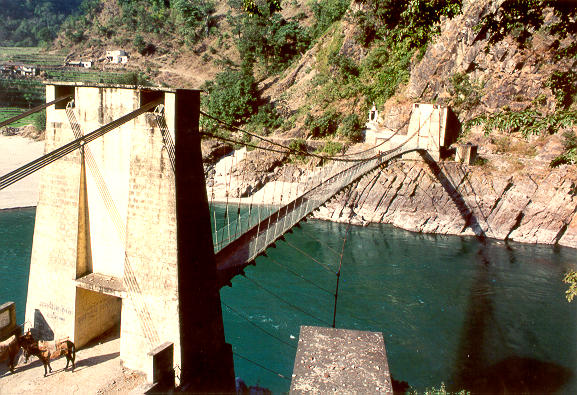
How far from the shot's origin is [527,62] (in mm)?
18438

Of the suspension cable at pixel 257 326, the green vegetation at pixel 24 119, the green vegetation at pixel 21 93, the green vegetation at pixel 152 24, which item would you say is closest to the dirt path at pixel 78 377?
the suspension cable at pixel 257 326

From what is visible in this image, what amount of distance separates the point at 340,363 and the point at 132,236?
326 cm

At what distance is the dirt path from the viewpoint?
5.69 meters

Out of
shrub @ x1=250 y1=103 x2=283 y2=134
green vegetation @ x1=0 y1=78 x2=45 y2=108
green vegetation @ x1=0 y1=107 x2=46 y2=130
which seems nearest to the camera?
shrub @ x1=250 y1=103 x2=283 y2=134

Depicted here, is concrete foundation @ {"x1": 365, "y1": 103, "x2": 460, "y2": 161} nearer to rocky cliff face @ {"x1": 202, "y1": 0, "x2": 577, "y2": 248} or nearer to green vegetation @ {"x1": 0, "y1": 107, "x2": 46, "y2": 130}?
rocky cliff face @ {"x1": 202, "y1": 0, "x2": 577, "y2": 248}

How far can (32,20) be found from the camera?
61.0m

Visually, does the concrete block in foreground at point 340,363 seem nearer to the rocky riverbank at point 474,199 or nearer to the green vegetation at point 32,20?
the rocky riverbank at point 474,199

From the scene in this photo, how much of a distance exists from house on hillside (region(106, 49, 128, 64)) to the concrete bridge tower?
3635cm

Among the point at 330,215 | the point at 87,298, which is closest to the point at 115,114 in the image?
the point at 87,298

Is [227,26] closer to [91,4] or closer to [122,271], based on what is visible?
[91,4]

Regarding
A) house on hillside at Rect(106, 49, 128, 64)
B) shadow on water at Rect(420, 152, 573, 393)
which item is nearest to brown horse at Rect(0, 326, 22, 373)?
shadow on water at Rect(420, 152, 573, 393)

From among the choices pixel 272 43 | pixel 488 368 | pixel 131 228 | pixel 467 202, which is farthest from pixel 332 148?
pixel 131 228

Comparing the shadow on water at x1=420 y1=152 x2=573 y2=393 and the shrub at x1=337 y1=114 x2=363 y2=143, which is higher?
the shrub at x1=337 y1=114 x2=363 y2=143

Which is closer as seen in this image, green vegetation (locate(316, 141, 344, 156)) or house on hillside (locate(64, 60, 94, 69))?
green vegetation (locate(316, 141, 344, 156))
